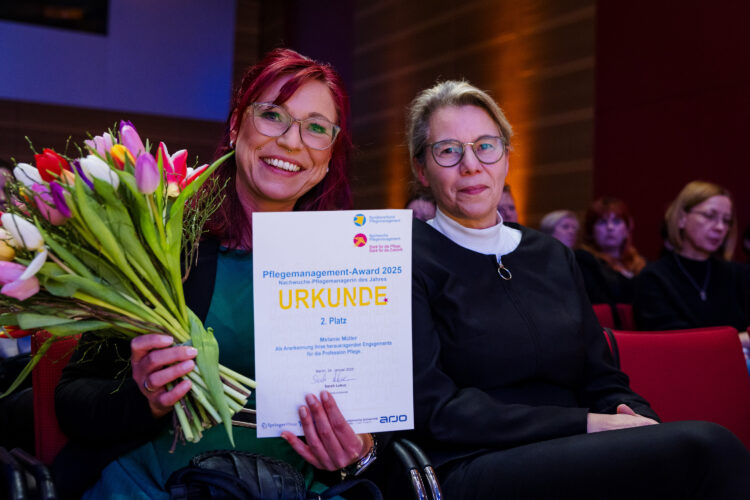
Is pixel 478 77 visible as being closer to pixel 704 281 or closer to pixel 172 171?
pixel 704 281

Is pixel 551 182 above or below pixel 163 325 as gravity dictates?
above

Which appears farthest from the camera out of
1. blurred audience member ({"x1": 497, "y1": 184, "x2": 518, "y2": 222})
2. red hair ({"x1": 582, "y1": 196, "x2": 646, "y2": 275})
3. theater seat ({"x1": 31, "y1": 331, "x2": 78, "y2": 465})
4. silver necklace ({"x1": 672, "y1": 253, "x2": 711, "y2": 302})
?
red hair ({"x1": 582, "y1": 196, "x2": 646, "y2": 275})

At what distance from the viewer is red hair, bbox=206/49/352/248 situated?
1.74 metres

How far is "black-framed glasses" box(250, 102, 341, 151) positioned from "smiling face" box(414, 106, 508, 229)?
1.35ft

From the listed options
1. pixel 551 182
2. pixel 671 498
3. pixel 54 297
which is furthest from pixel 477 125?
pixel 551 182

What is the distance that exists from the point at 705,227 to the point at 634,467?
9.42 feet

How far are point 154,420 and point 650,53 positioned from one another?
17.9ft

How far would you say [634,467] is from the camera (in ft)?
4.92

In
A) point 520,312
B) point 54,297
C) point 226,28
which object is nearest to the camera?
point 54,297

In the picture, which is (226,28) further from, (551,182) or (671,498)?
(671,498)

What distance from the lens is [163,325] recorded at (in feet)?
4.14

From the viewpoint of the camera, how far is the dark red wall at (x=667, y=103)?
5.30m
